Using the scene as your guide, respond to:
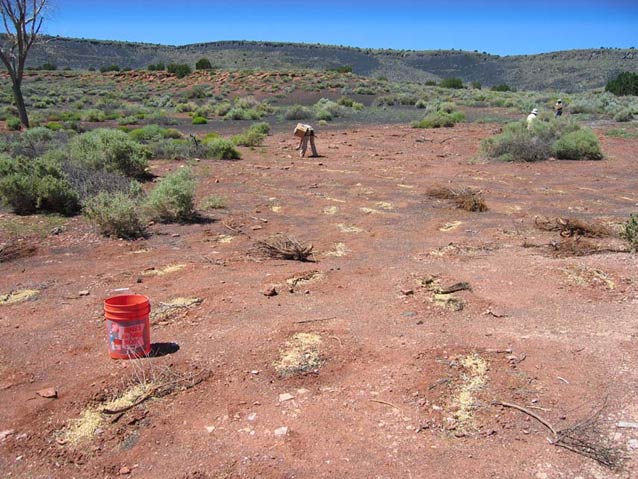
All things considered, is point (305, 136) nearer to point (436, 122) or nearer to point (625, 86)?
point (436, 122)

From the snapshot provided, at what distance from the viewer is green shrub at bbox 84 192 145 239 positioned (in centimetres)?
914

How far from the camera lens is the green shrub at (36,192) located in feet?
34.3

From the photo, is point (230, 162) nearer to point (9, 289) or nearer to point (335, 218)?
point (335, 218)

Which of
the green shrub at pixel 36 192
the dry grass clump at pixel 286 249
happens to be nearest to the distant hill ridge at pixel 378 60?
the green shrub at pixel 36 192

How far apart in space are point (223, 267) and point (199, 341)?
2.41 metres

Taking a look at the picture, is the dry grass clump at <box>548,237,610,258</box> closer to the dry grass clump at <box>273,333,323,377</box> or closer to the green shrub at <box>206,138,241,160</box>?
the dry grass clump at <box>273,333,323,377</box>

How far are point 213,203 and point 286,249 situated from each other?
3575mm

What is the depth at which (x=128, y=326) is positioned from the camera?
4.94 m

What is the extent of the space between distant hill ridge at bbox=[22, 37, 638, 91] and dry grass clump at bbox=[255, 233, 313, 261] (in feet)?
238

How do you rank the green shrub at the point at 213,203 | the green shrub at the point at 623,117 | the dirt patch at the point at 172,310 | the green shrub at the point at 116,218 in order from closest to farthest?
the dirt patch at the point at 172,310 → the green shrub at the point at 116,218 → the green shrub at the point at 213,203 → the green shrub at the point at 623,117

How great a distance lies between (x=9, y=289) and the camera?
23.3 feet

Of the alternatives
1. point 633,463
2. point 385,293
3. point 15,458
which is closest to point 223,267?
point 385,293

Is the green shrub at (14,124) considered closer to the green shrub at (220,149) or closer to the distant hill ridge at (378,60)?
the green shrub at (220,149)

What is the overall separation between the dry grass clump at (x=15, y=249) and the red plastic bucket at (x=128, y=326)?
4.22m
